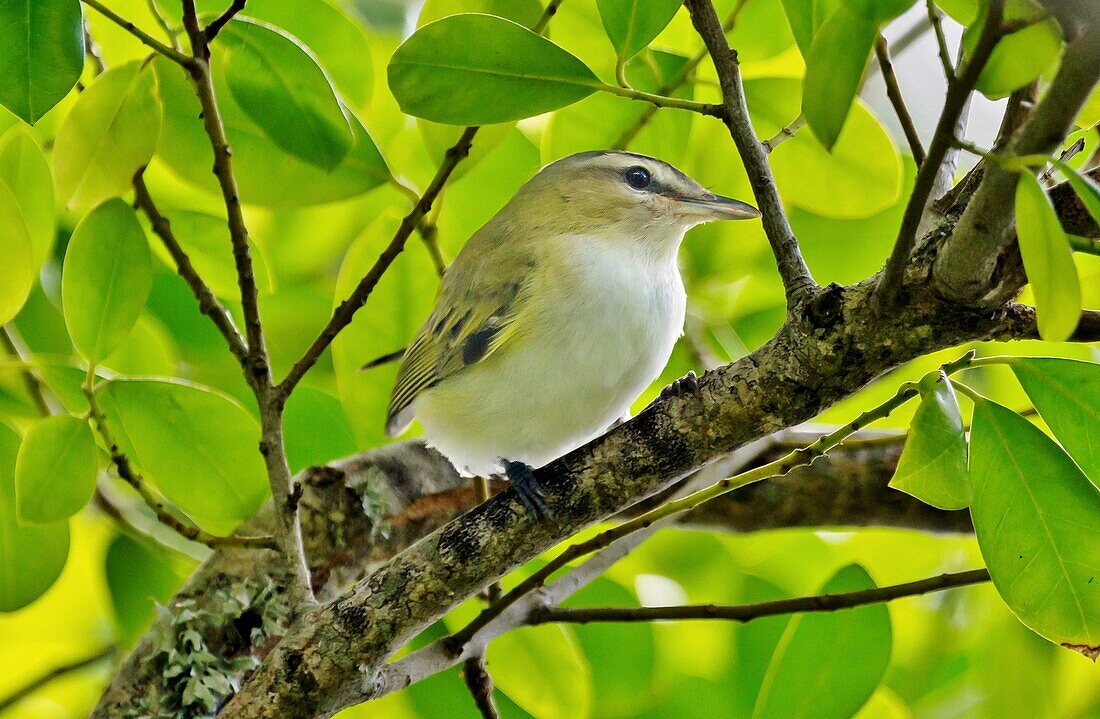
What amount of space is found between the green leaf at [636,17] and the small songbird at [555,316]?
1.61ft

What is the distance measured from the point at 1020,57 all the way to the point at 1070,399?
0.37 meters

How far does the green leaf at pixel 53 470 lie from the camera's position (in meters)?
1.18

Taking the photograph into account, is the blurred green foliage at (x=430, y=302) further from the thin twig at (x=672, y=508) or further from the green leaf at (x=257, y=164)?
the thin twig at (x=672, y=508)

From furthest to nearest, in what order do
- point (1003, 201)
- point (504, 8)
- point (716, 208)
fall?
point (716, 208)
point (504, 8)
point (1003, 201)

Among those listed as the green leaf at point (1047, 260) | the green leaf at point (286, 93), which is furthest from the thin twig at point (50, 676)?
the green leaf at point (1047, 260)

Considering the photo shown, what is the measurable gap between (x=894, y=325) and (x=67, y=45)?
87 centimetres

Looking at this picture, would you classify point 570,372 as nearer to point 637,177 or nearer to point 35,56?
point 637,177

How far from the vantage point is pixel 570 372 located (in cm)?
151

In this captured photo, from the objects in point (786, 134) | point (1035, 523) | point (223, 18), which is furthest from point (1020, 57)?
point (223, 18)

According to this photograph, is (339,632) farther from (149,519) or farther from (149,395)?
(149,519)

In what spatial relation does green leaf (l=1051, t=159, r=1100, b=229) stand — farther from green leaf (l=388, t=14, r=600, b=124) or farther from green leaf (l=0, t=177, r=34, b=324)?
green leaf (l=0, t=177, r=34, b=324)


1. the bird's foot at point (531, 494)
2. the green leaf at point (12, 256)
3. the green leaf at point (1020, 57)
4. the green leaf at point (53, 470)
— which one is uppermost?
the green leaf at point (12, 256)

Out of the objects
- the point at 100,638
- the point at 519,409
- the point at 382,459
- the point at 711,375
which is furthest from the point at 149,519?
the point at 711,375

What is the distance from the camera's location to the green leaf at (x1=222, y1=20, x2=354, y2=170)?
4.07 ft
